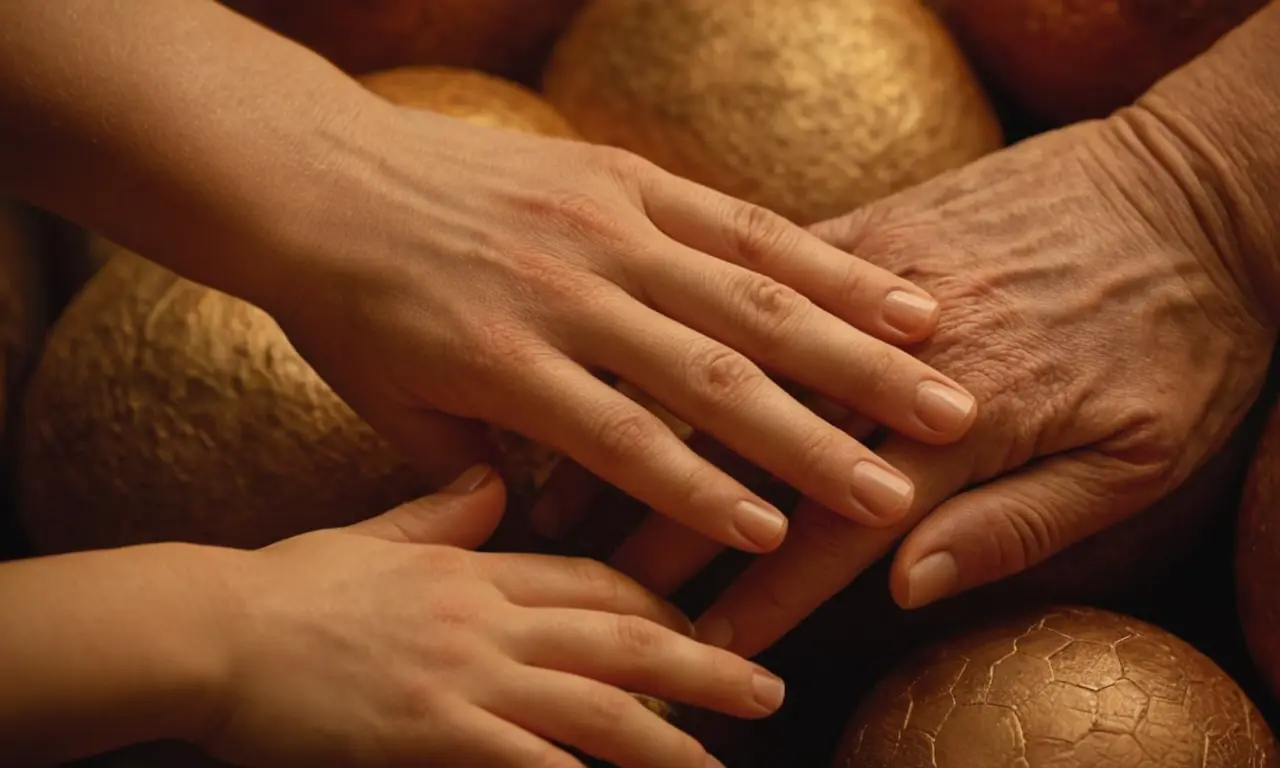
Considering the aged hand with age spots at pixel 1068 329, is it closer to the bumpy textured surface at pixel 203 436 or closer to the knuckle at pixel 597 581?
the knuckle at pixel 597 581

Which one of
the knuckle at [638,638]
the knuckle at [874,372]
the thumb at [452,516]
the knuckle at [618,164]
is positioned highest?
the knuckle at [618,164]

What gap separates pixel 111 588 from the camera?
57 centimetres

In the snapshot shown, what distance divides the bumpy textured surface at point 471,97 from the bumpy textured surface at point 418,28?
1.4 inches

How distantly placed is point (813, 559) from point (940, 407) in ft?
0.38

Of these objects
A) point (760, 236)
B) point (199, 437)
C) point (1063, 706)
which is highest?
point (760, 236)

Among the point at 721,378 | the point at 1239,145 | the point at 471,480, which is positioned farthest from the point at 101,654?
the point at 1239,145

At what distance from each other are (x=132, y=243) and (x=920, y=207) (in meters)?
0.48

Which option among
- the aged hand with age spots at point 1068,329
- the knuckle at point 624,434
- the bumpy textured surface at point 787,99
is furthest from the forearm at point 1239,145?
the knuckle at point 624,434

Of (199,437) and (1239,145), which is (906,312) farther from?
(199,437)

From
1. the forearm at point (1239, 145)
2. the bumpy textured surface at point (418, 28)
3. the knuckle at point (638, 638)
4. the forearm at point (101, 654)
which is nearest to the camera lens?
the forearm at point (101, 654)

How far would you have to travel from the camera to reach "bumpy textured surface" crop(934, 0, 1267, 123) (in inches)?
33.4

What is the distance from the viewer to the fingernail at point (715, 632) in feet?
2.35

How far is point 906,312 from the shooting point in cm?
70

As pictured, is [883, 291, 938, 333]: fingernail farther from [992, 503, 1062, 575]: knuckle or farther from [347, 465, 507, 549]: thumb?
[347, 465, 507, 549]: thumb
